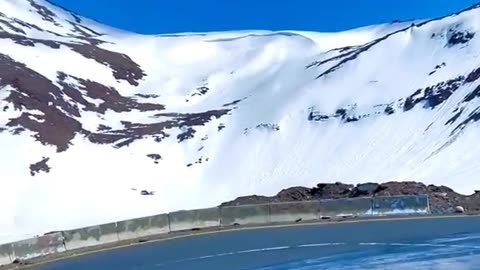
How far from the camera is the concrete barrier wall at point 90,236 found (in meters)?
26.0

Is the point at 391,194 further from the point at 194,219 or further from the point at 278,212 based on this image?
the point at 194,219

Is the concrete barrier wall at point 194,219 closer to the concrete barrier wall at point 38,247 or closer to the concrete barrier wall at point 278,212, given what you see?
the concrete barrier wall at point 278,212

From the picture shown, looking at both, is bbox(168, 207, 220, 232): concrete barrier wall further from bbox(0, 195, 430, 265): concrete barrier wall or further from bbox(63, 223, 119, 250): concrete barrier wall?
bbox(63, 223, 119, 250): concrete barrier wall

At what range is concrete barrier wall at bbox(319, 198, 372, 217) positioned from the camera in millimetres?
29938

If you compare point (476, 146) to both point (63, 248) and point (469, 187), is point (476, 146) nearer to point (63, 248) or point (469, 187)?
point (469, 187)

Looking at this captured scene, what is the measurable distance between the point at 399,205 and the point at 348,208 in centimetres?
178

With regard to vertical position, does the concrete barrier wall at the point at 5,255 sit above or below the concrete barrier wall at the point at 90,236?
below

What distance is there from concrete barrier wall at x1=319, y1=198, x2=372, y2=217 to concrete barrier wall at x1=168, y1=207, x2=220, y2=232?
380 cm

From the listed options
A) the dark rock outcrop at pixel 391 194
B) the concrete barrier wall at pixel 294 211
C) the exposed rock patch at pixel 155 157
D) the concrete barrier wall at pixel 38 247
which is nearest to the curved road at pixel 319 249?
the concrete barrier wall at pixel 38 247

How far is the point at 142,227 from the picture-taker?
2794 centimetres

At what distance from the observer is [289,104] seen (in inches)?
3605

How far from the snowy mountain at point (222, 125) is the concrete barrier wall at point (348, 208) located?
23.2 m

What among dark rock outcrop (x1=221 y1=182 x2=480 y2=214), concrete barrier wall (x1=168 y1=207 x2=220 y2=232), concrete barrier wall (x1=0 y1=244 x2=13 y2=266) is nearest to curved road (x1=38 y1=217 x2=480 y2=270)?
concrete barrier wall (x1=0 y1=244 x2=13 y2=266)

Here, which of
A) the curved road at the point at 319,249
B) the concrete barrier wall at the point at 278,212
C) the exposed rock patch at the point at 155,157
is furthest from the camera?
the exposed rock patch at the point at 155,157
